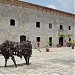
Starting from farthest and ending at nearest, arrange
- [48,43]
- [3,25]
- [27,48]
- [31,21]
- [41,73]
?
[48,43] → [31,21] → [3,25] → [27,48] → [41,73]

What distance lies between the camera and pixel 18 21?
78.3 ft

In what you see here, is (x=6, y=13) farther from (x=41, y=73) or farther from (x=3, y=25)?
(x=41, y=73)

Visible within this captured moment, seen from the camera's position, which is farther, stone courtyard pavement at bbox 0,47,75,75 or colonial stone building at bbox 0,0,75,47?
colonial stone building at bbox 0,0,75,47

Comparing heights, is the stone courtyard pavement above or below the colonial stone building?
below

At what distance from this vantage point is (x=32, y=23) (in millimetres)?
25797

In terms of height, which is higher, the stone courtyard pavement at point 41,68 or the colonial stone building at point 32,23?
the colonial stone building at point 32,23

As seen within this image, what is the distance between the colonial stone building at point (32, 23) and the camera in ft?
74.0

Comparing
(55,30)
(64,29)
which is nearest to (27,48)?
(55,30)

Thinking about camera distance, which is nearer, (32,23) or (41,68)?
(41,68)

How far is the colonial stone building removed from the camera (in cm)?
2255

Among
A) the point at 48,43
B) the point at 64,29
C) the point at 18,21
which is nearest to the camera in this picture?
the point at 18,21

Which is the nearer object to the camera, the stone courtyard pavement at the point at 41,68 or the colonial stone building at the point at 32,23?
the stone courtyard pavement at the point at 41,68

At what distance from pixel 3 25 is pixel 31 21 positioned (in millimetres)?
4815

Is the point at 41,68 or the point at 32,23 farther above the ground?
the point at 32,23
